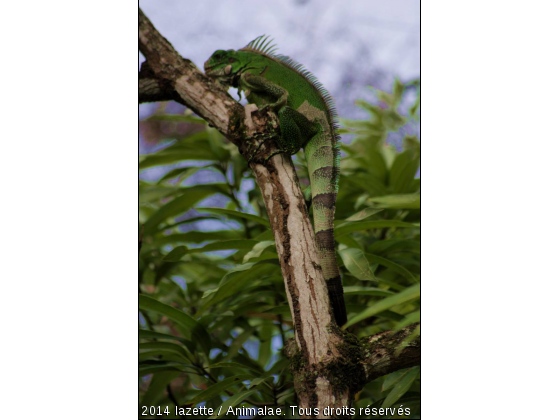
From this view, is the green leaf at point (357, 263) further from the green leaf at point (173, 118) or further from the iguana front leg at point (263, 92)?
the green leaf at point (173, 118)

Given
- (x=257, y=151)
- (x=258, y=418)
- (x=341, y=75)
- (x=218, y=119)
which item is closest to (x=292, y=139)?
(x=257, y=151)

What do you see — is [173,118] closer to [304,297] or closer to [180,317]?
[180,317]

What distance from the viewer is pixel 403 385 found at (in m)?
1.02

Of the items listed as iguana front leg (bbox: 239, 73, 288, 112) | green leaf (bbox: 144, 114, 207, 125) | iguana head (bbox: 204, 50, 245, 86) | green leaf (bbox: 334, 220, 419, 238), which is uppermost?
iguana head (bbox: 204, 50, 245, 86)

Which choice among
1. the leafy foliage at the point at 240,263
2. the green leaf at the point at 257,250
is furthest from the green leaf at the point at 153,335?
the green leaf at the point at 257,250

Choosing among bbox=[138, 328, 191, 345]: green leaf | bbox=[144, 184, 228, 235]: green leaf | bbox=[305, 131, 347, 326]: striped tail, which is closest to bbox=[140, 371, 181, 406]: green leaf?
bbox=[138, 328, 191, 345]: green leaf

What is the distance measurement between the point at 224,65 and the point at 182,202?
464mm

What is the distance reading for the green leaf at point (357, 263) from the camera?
3.49 feet

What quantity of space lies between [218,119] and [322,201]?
1.18 feet

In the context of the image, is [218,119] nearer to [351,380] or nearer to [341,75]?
[341,75]

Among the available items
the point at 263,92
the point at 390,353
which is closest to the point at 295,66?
the point at 263,92

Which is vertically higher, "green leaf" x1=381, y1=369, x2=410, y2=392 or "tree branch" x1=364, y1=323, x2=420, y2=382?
"tree branch" x1=364, y1=323, x2=420, y2=382

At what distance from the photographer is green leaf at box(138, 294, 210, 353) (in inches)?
47.6

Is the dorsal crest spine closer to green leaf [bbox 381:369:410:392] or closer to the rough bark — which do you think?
the rough bark
